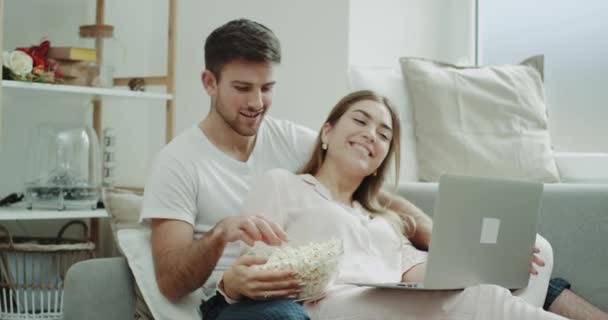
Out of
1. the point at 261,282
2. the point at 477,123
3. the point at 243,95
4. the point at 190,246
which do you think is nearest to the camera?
the point at 261,282

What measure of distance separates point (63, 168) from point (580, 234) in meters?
1.66

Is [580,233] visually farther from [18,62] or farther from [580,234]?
[18,62]

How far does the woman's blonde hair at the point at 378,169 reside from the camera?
212 cm

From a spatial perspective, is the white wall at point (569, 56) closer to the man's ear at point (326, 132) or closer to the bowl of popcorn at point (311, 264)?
the man's ear at point (326, 132)

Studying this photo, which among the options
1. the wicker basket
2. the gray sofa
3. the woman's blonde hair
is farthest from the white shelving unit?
the gray sofa

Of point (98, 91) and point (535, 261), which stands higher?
point (98, 91)

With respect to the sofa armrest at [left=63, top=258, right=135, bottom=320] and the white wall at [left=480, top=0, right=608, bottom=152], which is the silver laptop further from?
the white wall at [left=480, top=0, right=608, bottom=152]

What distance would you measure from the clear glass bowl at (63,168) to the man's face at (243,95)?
895 millimetres

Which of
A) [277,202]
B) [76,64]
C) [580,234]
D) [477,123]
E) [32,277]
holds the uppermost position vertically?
[76,64]

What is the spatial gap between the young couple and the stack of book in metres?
0.83

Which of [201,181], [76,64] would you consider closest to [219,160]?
[201,181]

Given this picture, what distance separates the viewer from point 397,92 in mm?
2656

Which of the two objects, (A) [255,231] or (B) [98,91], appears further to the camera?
(B) [98,91]

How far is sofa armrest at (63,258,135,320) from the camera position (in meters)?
1.77
